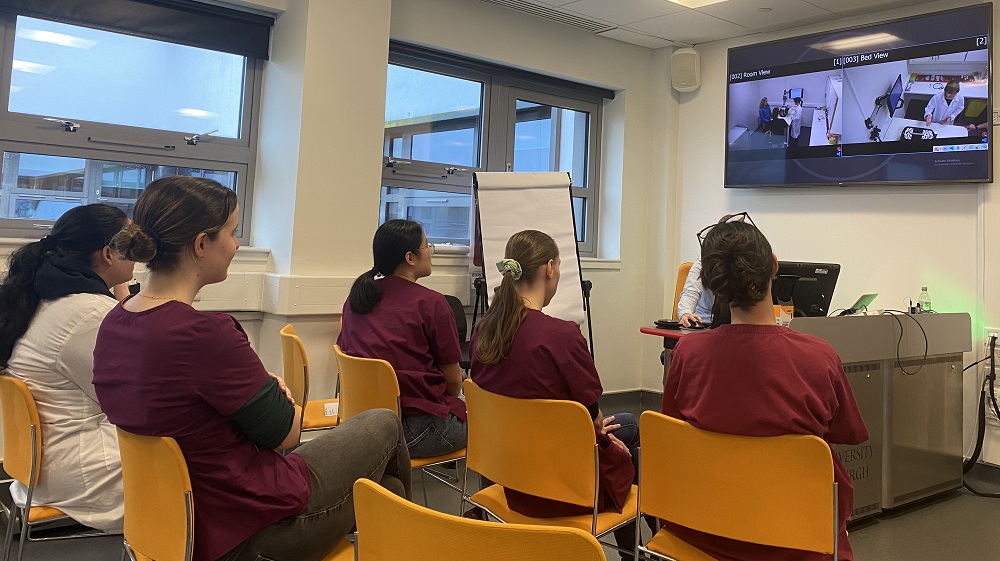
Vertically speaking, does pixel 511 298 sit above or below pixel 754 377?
above

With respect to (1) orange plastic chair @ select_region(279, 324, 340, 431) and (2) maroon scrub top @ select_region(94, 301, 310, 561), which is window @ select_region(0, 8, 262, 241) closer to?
(1) orange plastic chair @ select_region(279, 324, 340, 431)

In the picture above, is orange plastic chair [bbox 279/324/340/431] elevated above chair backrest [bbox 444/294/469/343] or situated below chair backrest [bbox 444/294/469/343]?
below

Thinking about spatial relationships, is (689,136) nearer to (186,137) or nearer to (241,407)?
(186,137)

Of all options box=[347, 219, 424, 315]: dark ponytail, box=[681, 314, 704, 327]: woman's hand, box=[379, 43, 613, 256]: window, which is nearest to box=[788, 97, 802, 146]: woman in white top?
box=[379, 43, 613, 256]: window

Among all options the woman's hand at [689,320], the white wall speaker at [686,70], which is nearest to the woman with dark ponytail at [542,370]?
the woman's hand at [689,320]

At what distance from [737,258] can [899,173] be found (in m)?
3.01

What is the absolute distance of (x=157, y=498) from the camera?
141 cm

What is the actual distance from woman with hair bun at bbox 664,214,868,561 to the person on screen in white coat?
9.44 feet

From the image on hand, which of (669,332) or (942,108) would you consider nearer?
(669,332)

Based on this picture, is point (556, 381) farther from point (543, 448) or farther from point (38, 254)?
point (38, 254)

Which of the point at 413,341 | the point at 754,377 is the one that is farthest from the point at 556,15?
the point at 754,377

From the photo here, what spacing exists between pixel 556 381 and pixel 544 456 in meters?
0.23


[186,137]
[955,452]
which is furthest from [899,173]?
[186,137]

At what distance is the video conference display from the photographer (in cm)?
386
